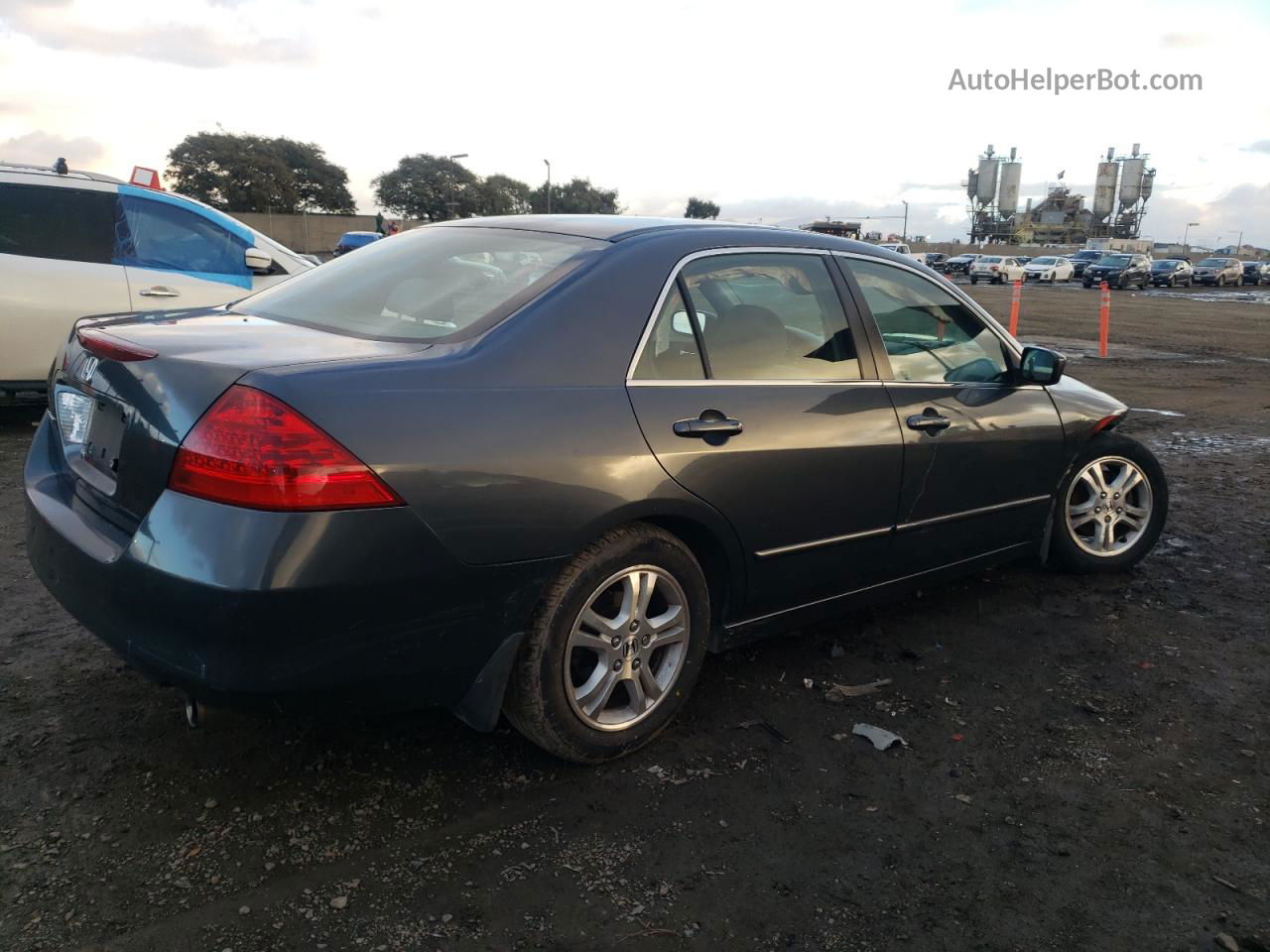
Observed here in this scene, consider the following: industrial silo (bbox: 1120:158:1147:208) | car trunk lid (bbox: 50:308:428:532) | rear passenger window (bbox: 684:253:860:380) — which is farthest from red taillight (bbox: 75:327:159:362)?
industrial silo (bbox: 1120:158:1147:208)

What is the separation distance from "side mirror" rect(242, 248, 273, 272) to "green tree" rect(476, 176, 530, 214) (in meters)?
69.5

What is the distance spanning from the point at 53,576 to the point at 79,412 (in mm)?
477

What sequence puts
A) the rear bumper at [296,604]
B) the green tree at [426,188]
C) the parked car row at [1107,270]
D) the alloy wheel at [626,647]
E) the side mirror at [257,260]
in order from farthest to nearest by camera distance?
the green tree at [426,188] → the parked car row at [1107,270] → the side mirror at [257,260] → the alloy wheel at [626,647] → the rear bumper at [296,604]

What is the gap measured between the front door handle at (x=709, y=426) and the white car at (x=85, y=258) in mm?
5121

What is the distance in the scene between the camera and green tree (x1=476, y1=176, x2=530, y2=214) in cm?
7778

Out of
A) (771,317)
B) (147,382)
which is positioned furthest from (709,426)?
(147,382)

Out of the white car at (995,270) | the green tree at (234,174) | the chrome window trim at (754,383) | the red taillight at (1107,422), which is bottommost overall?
the red taillight at (1107,422)

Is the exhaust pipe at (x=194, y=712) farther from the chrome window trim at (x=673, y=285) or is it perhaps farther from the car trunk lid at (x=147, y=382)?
the chrome window trim at (x=673, y=285)

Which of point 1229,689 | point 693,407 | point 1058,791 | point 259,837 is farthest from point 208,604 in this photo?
point 1229,689

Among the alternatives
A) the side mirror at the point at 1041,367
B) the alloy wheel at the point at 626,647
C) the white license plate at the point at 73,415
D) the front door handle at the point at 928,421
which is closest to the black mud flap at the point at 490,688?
the alloy wheel at the point at 626,647

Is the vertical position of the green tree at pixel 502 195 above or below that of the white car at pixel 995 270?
above

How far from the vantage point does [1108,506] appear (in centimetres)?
466

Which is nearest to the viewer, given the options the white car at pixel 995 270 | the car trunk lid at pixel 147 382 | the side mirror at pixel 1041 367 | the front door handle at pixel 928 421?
the car trunk lid at pixel 147 382

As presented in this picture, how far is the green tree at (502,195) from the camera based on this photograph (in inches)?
3062
